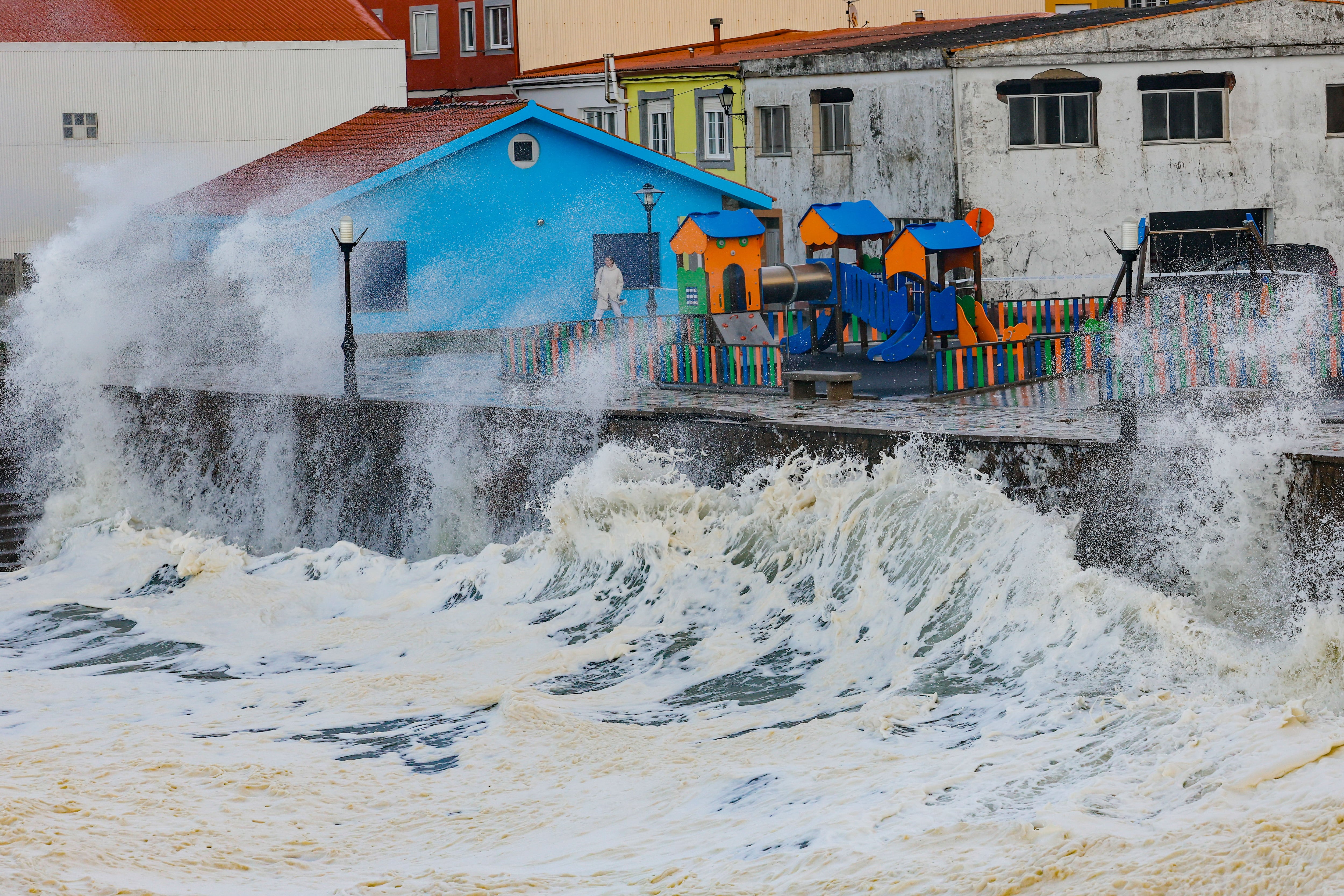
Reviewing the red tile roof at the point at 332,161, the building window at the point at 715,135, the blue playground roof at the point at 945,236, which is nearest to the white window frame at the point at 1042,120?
the building window at the point at 715,135

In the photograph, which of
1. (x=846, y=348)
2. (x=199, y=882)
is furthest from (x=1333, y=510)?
(x=846, y=348)

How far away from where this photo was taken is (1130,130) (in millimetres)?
26562

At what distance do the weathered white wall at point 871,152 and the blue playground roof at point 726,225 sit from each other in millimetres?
8009

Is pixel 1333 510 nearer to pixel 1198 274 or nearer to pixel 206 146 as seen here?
pixel 1198 274

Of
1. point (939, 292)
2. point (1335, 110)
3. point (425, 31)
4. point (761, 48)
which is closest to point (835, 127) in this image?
point (761, 48)

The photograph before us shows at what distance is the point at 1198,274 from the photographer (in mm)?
24297

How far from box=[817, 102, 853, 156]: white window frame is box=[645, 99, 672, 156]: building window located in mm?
4734

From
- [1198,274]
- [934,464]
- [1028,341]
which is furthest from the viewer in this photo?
[1198,274]

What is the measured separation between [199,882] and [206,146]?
27.0 metres

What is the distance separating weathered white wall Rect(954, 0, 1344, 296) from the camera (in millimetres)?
26172

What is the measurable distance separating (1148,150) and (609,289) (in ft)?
30.9

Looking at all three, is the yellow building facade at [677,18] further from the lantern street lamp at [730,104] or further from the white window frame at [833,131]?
the white window frame at [833,131]

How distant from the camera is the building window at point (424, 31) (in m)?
41.5

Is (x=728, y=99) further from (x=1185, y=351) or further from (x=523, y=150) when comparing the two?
(x=1185, y=351)
